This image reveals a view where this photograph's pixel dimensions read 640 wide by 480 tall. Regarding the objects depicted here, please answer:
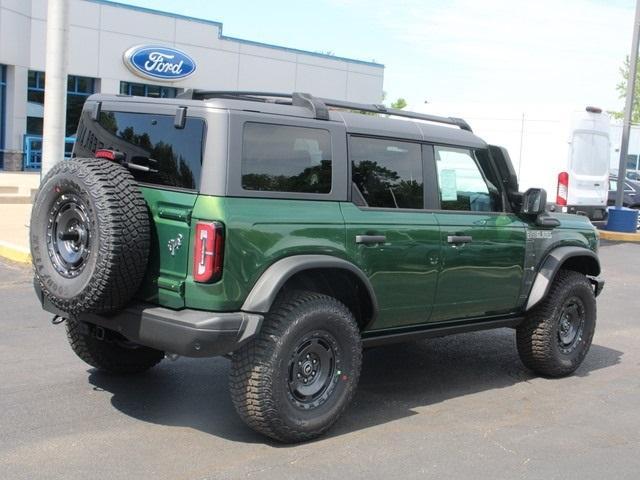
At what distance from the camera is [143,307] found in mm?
4461

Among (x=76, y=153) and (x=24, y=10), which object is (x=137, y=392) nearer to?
(x=76, y=153)

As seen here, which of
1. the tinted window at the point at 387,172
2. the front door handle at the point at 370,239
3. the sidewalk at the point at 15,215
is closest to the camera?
the front door handle at the point at 370,239

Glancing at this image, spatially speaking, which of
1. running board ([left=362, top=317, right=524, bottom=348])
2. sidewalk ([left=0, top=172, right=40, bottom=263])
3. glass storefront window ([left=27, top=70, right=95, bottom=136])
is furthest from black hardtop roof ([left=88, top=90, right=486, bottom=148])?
glass storefront window ([left=27, top=70, right=95, bottom=136])

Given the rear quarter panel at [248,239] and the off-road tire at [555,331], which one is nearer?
the rear quarter panel at [248,239]

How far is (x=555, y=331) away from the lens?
6.30 meters

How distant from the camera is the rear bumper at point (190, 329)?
4.19m

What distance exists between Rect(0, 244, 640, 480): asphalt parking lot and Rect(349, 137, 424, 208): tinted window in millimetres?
1423

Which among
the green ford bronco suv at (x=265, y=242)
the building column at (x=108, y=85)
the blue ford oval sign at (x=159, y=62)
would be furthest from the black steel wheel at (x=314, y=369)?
the blue ford oval sign at (x=159, y=62)

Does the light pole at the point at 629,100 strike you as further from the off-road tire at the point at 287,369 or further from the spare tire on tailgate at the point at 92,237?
the spare tire on tailgate at the point at 92,237

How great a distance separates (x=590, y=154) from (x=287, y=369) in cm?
1359

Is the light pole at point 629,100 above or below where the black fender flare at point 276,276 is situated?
above

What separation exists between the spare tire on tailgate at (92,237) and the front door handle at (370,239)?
1.29 m

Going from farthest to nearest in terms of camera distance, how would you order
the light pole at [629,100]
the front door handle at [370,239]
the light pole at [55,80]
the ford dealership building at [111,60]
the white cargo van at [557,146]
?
the ford dealership building at [111,60]
the light pole at [629,100]
the white cargo van at [557,146]
the light pole at [55,80]
the front door handle at [370,239]

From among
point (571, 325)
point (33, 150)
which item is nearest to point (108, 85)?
point (33, 150)
